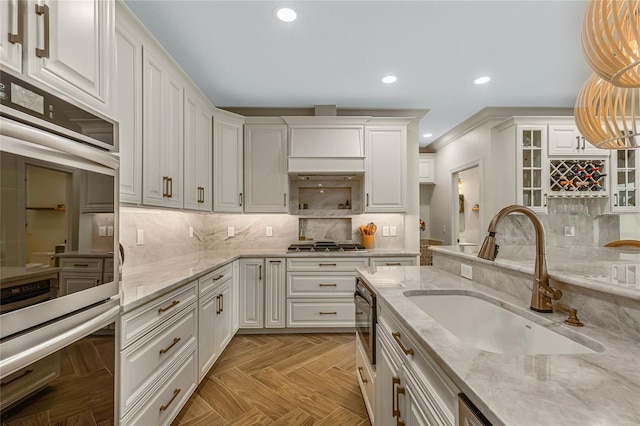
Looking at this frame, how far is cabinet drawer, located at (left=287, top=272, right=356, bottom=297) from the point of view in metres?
3.25

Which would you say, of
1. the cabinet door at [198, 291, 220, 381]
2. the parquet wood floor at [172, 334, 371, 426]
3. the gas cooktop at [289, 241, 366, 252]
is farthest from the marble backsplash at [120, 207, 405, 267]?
the parquet wood floor at [172, 334, 371, 426]

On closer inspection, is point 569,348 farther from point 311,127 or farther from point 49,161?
point 311,127

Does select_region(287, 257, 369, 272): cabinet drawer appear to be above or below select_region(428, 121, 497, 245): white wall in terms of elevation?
below

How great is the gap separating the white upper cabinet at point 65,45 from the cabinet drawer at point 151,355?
44.2 inches

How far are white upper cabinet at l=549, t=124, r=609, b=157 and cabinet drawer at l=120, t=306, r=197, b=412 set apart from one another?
458 cm

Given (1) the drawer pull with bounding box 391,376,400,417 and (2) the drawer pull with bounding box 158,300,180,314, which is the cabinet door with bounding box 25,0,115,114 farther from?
(1) the drawer pull with bounding box 391,376,400,417

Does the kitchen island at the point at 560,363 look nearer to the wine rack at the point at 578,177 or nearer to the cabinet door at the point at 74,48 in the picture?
the cabinet door at the point at 74,48

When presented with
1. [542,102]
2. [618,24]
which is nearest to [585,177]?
[542,102]

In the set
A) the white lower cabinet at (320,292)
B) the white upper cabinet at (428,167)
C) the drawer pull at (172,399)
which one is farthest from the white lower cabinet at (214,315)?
the white upper cabinet at (428,167)

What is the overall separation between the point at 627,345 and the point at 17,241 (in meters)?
1.71

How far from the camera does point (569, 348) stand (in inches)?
34.9

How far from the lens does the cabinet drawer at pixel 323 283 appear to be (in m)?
3.25

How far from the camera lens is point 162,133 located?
7.09 feet

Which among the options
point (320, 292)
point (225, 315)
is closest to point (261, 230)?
point (320, 292)
